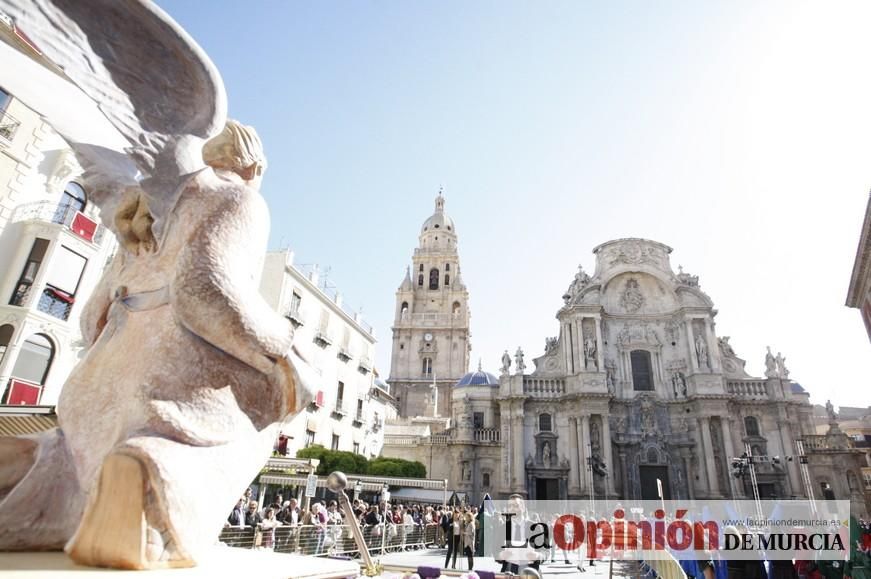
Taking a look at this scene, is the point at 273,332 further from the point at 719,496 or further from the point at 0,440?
the point at 719,496

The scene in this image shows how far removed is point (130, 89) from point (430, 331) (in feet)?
156

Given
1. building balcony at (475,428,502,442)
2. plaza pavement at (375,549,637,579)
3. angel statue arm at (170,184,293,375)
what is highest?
building balcony at (475,428,502,442)

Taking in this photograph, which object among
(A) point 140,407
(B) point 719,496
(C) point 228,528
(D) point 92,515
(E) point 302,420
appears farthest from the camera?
(B) point 719,496

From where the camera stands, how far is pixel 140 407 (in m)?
2.14

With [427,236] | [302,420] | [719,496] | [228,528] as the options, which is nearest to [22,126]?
[228,528]

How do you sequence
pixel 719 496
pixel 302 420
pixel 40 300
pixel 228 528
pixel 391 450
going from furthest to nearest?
pixel 391 450 < pixel 719 496 < pixel 302 420 < pixel 40 300 < pixel 228 528

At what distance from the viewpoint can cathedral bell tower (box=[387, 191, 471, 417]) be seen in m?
46.3

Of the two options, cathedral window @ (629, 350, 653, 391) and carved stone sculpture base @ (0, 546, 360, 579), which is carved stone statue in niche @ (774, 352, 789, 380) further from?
carved stone sculpture base @ (0, 546, 360, 579)

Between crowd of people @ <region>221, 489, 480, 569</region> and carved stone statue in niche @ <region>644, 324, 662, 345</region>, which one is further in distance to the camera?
carved stone statue in niche @ <region>644, 324, 662, 345</region>

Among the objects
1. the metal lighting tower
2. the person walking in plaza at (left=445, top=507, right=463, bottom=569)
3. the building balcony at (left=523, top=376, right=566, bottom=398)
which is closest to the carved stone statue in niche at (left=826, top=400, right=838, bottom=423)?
the metal lighting tower

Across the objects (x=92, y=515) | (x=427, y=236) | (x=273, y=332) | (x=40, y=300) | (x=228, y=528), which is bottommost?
(x=228, y=528)

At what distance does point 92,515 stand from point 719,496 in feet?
99.5

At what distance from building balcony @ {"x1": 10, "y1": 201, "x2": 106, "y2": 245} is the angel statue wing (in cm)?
1379

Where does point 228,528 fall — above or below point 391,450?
below
